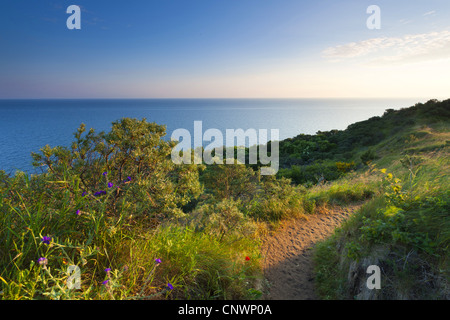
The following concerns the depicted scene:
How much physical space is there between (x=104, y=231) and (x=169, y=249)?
32.9 inches

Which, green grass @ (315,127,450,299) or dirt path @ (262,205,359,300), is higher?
green grass @ (315,127,450,299)

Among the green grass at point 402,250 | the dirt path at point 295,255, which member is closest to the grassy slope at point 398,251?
the green grass at point 402,250

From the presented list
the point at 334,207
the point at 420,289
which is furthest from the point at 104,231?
the point at 334,207

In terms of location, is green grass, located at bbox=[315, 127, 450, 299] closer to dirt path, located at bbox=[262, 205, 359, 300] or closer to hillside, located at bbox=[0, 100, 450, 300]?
hillside, located at bbox=[0, 100, 450, 300]

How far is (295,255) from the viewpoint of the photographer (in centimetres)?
494

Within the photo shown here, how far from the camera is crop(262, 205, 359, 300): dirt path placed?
3.83 m

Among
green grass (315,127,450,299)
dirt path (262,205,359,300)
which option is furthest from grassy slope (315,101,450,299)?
dirt path (262,205,359,300)

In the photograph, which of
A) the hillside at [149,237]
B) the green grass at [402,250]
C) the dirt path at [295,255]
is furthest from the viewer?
the dirt path at [295,255]

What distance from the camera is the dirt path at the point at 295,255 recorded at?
3.83 meters

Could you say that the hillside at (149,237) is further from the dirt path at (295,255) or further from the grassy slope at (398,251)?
the dirt path at (295,255)

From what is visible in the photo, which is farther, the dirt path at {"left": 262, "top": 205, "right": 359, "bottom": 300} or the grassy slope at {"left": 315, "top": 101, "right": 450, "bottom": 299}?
the dirt path at {"left": 262, "top": 205, "right": 359, "bottom": 300}
